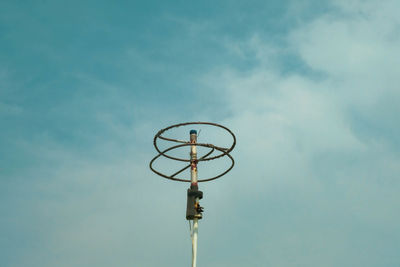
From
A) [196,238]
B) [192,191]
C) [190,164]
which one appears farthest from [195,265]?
[190,164]

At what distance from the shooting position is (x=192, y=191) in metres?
18.6

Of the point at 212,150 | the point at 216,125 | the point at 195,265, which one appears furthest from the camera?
the point at 212,150

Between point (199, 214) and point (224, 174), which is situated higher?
point (224, 174)

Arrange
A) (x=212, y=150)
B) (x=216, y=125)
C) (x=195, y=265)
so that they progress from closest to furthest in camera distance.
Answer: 1. (x=195, y=265)
2. (x=216, y=125)
3. (x=212, y=150)

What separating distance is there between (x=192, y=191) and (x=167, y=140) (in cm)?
234

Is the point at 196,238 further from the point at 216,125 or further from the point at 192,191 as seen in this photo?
the point at 216,125

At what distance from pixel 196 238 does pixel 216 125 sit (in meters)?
4.23

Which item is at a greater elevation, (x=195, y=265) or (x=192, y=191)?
(x=192, y=191)

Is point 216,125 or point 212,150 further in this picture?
point 212,150

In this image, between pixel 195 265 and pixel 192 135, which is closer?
pixel 195 265

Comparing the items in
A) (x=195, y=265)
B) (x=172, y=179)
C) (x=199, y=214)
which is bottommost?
(x=195, y=265)

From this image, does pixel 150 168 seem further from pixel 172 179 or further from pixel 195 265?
pixel 195 265

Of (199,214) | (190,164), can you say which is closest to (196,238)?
(199,214)

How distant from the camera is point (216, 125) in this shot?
1888cm
